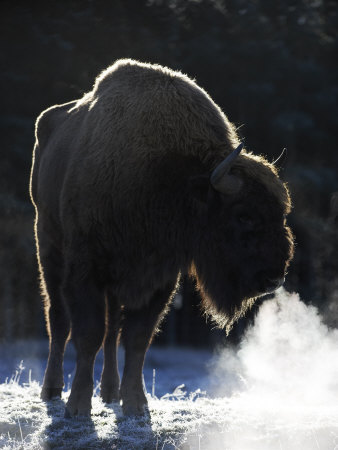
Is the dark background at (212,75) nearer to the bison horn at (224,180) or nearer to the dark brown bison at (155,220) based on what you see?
the dark brown bison at (155,220)

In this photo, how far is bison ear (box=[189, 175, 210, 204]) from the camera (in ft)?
16.5

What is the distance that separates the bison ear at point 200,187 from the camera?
502 centimetres

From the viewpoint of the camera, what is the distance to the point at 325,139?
15.4 m

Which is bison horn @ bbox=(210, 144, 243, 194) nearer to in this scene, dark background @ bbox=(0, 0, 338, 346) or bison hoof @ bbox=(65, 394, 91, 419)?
bison hoof @ bbox=(65, 394, 91, 419)

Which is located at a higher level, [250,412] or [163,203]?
[163,203]

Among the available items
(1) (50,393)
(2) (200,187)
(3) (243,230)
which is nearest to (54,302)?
(1) (50,393)

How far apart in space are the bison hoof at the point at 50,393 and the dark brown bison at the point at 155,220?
0.99 meters

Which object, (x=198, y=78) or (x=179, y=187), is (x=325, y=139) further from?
(x=179, y=187)

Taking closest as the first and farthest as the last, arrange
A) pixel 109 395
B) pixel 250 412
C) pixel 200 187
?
pixel 200 187
pixel 250 412
pixel 109 395

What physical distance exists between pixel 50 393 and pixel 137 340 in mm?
1153

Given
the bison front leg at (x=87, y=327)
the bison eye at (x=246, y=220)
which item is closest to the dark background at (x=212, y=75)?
the bison front leg at (x=87, y=327)

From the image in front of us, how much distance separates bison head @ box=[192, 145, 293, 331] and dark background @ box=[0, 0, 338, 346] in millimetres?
8625

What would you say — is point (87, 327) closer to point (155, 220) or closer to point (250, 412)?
point (155, 220)

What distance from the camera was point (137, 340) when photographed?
539 centimetres
